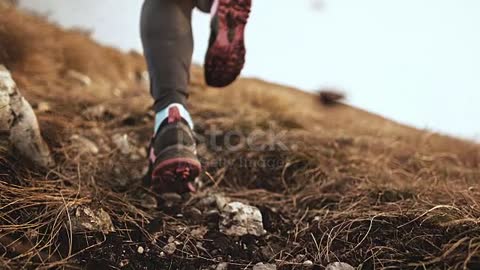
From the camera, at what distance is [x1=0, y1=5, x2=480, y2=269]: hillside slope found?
30.9 inches

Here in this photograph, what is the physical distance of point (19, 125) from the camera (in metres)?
1.07

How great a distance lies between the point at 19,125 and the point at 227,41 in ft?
1.82

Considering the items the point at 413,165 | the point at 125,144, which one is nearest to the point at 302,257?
the point at 125,144

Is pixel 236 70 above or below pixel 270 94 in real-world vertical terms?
above

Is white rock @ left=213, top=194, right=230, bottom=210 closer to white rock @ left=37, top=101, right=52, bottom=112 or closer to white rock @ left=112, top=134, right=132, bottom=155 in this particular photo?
white rock @ left=112, top=134, right=132, bottom=155

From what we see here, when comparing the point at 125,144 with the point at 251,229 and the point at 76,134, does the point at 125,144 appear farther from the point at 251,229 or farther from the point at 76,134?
the point at 251,229

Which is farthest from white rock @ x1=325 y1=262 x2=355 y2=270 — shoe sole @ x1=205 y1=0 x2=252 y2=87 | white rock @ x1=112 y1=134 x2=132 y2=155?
white rock @ x1=112 y1=134 x2=132 y2=155

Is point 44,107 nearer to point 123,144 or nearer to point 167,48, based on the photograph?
point 123,144

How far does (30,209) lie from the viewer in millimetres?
860

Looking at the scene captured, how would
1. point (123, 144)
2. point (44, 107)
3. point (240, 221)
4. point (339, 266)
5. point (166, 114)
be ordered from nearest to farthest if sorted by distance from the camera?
point (339, 266) < point (240, 221) < point (166, 114) < point (123, 144) < point (44, 107)

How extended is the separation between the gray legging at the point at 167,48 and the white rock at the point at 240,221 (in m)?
0.30

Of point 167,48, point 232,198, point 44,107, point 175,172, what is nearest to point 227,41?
point 167,48

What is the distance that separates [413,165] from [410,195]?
25.2 inches

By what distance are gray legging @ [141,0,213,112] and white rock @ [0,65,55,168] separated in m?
0.31
